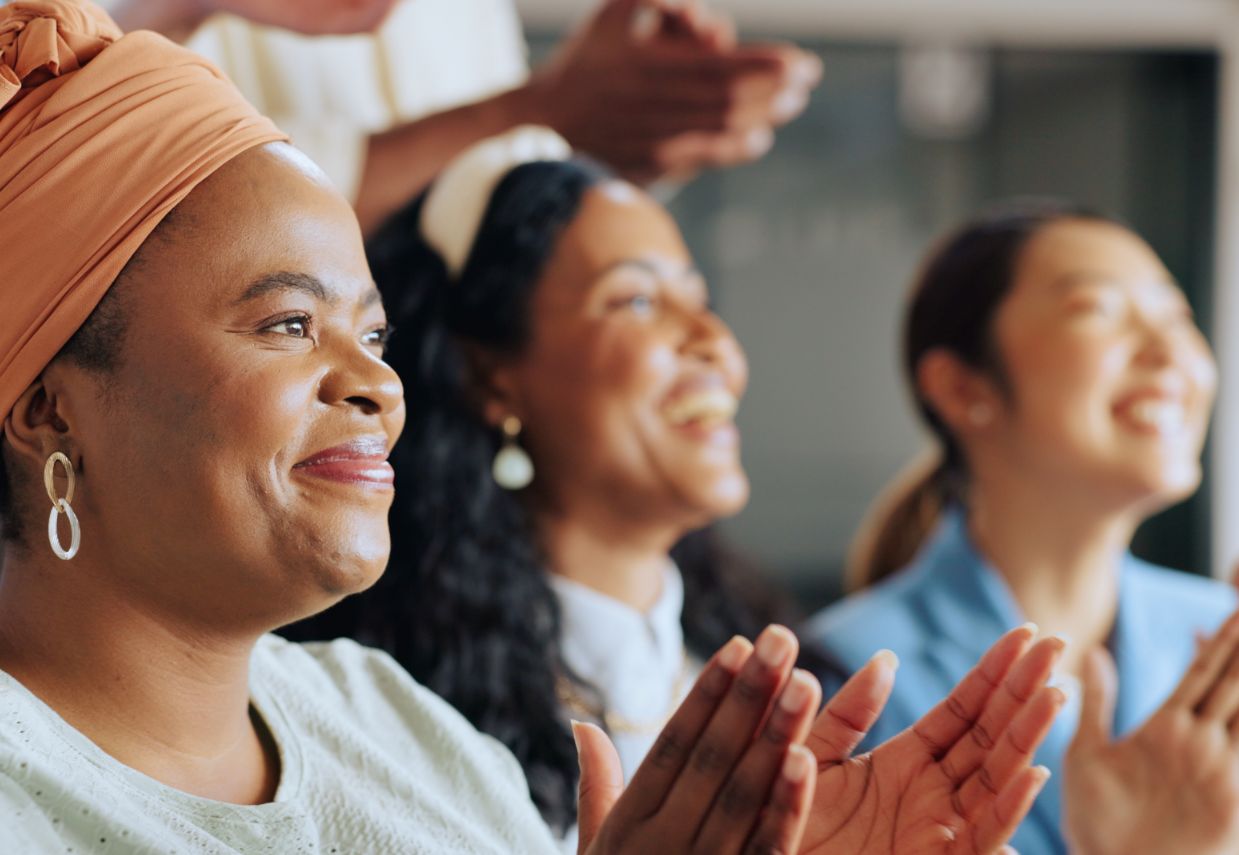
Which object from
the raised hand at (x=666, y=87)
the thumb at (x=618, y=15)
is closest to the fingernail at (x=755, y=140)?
the raised hand at (x=666, y=87)

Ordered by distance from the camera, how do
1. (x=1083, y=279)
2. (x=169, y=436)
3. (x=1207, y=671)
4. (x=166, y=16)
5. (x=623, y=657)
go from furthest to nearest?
1. (x=1083, y=279)
2. (x=623, y=657)
3. (x=1207, y=671)
4. (x=166, y=16)
5. (x=169, y=436)

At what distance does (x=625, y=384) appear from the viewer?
1.40 meters

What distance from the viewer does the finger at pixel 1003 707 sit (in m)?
0.89

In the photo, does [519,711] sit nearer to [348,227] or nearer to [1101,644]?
[348,227]

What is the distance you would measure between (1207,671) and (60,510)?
94 centimetres

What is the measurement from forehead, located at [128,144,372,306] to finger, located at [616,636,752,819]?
32 centimetres

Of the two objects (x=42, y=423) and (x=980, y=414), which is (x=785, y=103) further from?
(x=42, y=423)

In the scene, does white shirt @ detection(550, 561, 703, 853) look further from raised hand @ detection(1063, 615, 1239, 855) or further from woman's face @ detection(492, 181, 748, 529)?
raised hand @ detection(1063, 615, 1239, 855)

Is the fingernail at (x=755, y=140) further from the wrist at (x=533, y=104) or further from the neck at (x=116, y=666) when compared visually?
A: the neck at (x=116, y=666)

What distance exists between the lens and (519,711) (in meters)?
1.27

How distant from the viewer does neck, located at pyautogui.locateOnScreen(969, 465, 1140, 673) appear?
173cm

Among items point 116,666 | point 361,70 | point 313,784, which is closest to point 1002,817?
point 313,784

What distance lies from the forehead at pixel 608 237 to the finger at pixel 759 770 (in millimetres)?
811

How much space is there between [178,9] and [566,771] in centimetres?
70
